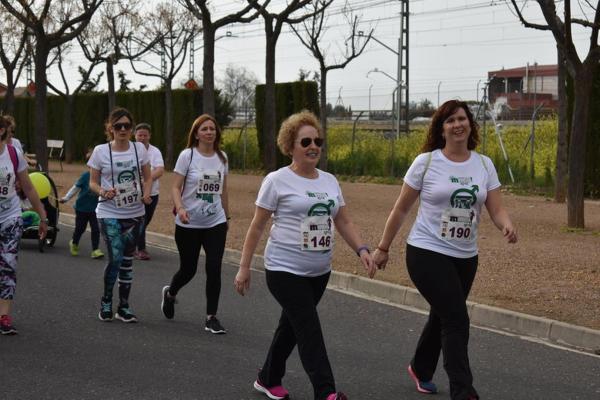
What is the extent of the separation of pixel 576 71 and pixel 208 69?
385 inches

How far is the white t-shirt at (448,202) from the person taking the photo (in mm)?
5840

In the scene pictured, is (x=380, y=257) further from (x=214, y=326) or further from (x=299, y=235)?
(x=214, y=326)

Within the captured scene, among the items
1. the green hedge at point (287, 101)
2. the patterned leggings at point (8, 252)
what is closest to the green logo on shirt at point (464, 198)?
the patterned leggings at point (8, 252)

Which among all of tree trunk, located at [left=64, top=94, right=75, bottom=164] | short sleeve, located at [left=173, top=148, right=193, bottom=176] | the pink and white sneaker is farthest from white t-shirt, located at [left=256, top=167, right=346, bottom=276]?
tree trunk, located at [left=64, top=94, right=75, bottom=164]

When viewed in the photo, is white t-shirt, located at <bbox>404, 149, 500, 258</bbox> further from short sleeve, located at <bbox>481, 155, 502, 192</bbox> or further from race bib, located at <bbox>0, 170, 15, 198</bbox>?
race bib, located at <bbox>0, 170, 15, 198</bbox>

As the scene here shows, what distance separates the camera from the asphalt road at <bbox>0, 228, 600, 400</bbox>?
649 cm

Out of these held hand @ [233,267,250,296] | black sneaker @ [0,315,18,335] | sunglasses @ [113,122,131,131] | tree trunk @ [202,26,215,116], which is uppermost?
tree trunk @ [202,26,215,116]

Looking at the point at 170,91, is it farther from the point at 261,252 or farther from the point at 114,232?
the point at 114,232

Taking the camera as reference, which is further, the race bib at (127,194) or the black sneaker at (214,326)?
the race bib at (127,194)

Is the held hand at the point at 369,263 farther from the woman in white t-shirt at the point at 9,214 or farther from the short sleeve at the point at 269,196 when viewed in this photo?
the woman in white t-shirt at the point at 9,214

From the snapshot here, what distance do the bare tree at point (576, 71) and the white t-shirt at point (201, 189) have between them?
26.2ft

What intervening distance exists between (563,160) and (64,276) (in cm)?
1196

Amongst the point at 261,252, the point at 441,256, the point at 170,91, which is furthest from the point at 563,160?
the point at 170,91

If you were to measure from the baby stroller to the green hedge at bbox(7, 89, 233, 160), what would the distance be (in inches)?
940
